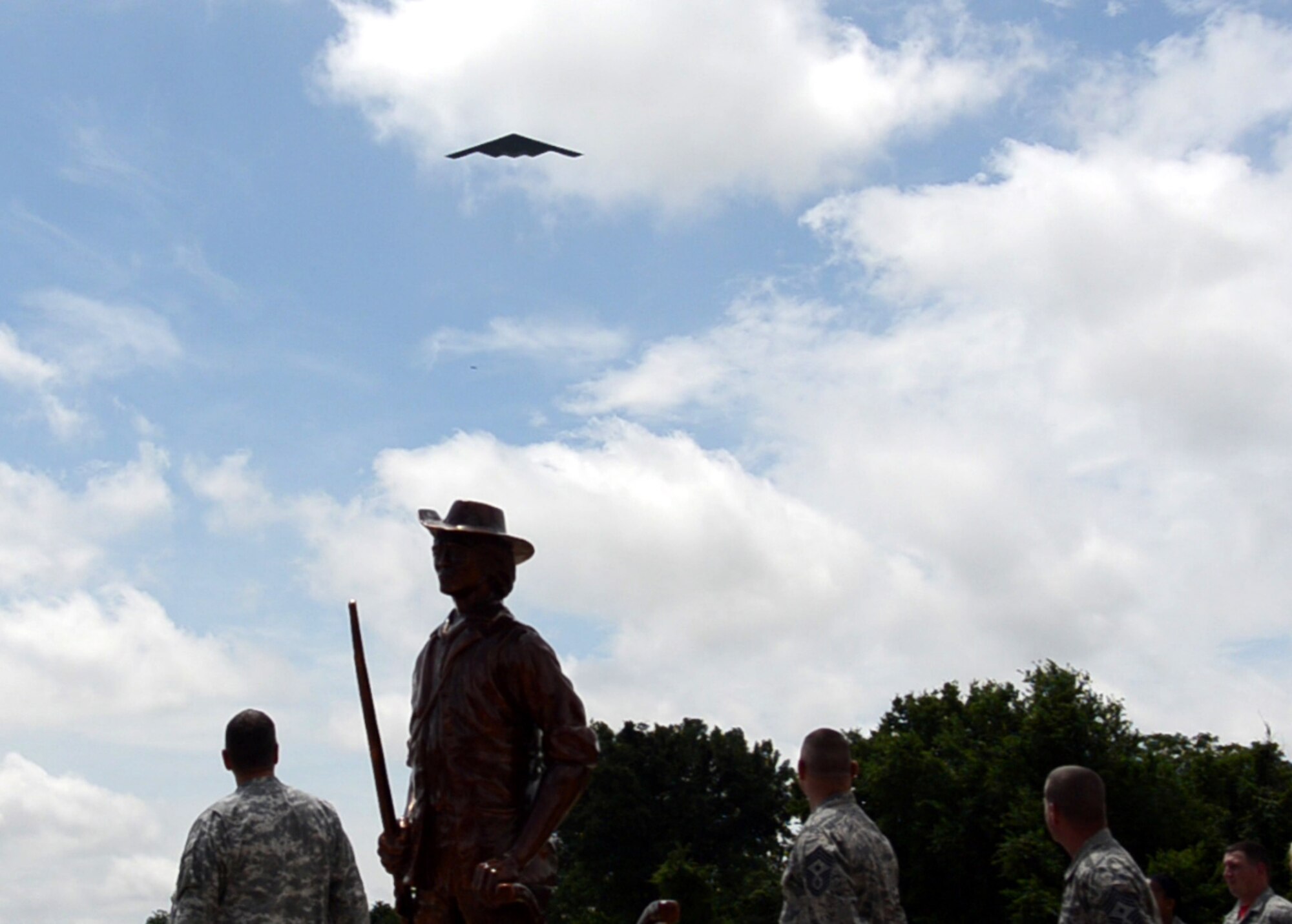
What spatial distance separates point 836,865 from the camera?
6773 millimetres

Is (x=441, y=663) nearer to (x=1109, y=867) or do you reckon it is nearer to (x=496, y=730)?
(x=496, y=730)

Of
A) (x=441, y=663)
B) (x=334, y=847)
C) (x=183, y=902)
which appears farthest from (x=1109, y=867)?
(x=183, y=902)

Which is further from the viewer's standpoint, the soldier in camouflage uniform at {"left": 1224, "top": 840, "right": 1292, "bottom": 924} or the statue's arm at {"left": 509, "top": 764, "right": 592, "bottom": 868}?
the soldier in camouflage uniform at {"left": 1224, "top": 840, "right": 1292, "bottom": 924}

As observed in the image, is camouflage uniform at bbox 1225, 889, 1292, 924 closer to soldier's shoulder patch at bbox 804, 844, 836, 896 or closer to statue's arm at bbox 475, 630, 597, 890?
soldier's shoulder patch at bbox 804, 844, 836, 896

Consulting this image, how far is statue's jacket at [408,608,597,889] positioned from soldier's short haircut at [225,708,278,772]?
798 millimetres

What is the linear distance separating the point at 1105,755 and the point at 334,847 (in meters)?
39.7

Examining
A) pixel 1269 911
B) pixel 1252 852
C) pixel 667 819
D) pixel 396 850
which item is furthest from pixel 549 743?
pixel 667 819

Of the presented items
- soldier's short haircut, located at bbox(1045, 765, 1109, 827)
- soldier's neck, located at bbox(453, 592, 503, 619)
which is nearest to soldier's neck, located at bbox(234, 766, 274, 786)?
soldier's neck, located at bbox(453, 592, 503, 619)

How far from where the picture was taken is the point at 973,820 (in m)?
47.9

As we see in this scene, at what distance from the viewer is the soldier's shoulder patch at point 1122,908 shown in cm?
623

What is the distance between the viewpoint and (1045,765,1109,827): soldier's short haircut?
6527 mm

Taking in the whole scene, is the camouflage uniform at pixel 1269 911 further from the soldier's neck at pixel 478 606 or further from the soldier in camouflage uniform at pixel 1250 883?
the soldier's neck at pixel 478 606

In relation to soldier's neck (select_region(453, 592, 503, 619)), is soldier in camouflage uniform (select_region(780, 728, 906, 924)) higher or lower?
lower

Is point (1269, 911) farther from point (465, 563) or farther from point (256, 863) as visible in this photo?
point (256, 863)
